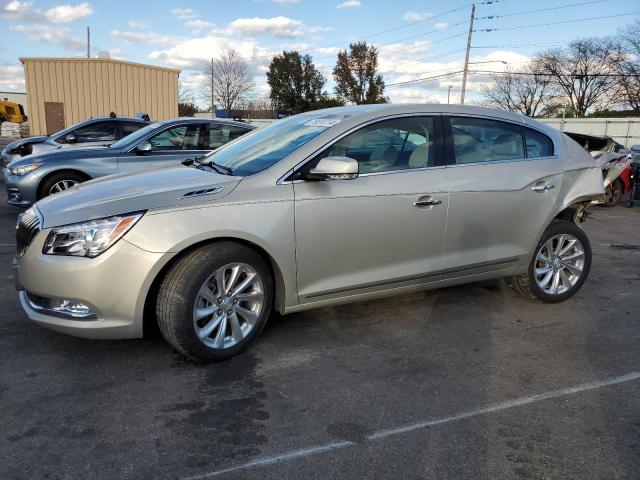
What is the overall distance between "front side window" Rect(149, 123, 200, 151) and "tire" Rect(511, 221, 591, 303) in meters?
5.42

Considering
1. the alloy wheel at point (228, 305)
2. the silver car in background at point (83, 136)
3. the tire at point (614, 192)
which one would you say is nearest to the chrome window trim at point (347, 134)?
the alloy wheel at point (228, 305)

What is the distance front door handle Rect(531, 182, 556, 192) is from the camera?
14.7 ft

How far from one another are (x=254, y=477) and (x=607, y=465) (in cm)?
164

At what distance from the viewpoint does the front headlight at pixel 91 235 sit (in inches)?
122

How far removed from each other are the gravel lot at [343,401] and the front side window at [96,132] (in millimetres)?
6834

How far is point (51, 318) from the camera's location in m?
3.23

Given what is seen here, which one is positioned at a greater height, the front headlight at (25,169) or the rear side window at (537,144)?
the rear side window at (537,144)

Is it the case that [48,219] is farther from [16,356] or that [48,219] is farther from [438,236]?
[438,236]

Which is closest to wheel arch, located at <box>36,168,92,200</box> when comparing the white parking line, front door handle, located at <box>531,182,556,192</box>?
front door handle, located at <box>531,182,556,192</box>

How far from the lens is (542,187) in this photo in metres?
4.51

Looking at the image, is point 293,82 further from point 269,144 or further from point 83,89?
point 269,144

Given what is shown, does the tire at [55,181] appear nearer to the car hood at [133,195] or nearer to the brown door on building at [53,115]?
the car hood at [133,195]

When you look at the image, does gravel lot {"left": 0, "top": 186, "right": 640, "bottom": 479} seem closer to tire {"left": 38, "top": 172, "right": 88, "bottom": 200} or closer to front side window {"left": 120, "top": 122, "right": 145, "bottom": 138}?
tire {"left": 38, "top": 172, "right": 88, "bottom": 200}

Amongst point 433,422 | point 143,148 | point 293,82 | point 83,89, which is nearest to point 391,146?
point 433,422
